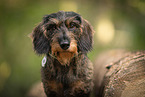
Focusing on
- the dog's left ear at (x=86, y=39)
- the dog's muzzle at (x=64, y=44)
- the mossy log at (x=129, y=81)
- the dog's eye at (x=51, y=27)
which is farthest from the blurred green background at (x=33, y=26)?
the dog's muzzle at (x=64, y=44)

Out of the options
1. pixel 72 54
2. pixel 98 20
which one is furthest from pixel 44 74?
pixel 98 20

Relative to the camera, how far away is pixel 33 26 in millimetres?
8367

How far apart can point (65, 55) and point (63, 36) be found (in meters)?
0.39

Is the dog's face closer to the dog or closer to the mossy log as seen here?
the dog

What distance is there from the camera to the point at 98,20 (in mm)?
9789

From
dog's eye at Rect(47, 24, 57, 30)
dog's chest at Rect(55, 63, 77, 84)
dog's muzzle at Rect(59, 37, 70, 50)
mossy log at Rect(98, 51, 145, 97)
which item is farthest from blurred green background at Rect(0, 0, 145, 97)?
dog's muzzle at Rect(59, 37, 70, 50)

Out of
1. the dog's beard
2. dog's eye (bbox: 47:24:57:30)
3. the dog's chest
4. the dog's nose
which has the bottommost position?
the dog's chest

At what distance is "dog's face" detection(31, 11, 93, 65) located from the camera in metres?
2.79

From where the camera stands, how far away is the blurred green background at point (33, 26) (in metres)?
7.82

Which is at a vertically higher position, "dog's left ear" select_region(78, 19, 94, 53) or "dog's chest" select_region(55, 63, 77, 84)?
"dog's left ear" select_region(78, 19, 94, 53)

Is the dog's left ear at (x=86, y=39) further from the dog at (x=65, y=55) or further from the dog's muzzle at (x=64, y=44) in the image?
the dog's muzzle at (x=64, y=44)

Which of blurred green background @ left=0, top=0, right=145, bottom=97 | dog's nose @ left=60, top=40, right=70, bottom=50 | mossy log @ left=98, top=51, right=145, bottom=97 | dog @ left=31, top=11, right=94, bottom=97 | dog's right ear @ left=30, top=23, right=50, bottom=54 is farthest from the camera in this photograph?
blurred green background @ left=0, top=0, right=145, bottom=97

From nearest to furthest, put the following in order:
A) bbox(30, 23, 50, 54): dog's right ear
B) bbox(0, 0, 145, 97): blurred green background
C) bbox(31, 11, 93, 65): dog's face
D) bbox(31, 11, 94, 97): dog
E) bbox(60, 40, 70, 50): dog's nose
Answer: bbox(60, 40, 70, 50): dog's nose → bbox(31, 11, 93, 65): dog's face → bbox(31, 11, 94, 97): dog → bbox(30, 23, 50, 54): dog's right ear → bbox(0, 0, 145, 97): blurred green background

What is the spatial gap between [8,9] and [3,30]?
1063 millimetres
